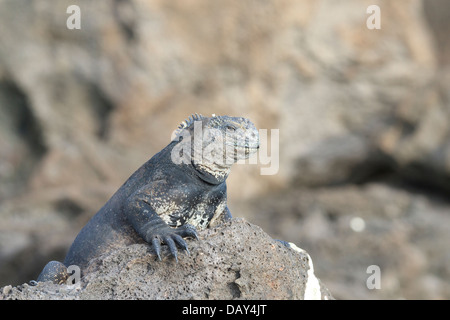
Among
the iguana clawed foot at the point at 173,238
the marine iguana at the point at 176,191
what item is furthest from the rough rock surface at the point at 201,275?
the marine iguana at the point at 176,191

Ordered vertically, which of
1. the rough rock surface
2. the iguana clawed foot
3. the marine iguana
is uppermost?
the marine iguana

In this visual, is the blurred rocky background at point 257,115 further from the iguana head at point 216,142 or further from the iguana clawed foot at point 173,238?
the iguana clawed foot at point 173,238

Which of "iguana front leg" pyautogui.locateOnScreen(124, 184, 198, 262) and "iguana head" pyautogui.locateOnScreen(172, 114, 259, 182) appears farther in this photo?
"iguana head" pyautogui.locateOnScreen(172, 114, 259, 182)

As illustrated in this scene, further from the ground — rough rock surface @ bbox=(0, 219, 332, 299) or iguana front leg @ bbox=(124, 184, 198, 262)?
iguana front leg @ bbox=(124, 184, 198, 262)

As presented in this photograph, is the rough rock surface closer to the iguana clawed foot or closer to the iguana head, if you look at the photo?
the iguana clawed foot

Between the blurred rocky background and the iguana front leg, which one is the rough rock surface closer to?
the iguana front leg

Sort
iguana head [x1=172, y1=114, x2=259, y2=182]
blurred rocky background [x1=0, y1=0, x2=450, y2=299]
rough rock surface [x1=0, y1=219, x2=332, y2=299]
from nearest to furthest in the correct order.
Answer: rough rock surface [x1=0, y1=219, x2=332, y2=299] < iguana head [x1=172, y1=114, x2=259, y2=182] < blurred rocky background [x1=0, y1=0, x2=450, y2=299]

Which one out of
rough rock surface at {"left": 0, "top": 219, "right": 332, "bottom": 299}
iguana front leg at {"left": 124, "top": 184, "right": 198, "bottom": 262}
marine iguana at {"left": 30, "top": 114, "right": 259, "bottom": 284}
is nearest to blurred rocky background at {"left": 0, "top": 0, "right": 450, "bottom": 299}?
marine iguana at {"left": 30, "top": 114, "right": 259, "bottom": 284}

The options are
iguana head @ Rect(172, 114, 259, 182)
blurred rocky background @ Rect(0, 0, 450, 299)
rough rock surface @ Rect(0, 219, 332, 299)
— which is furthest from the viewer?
blurred rocky background @ Rect(0, 0, 450, 299)
